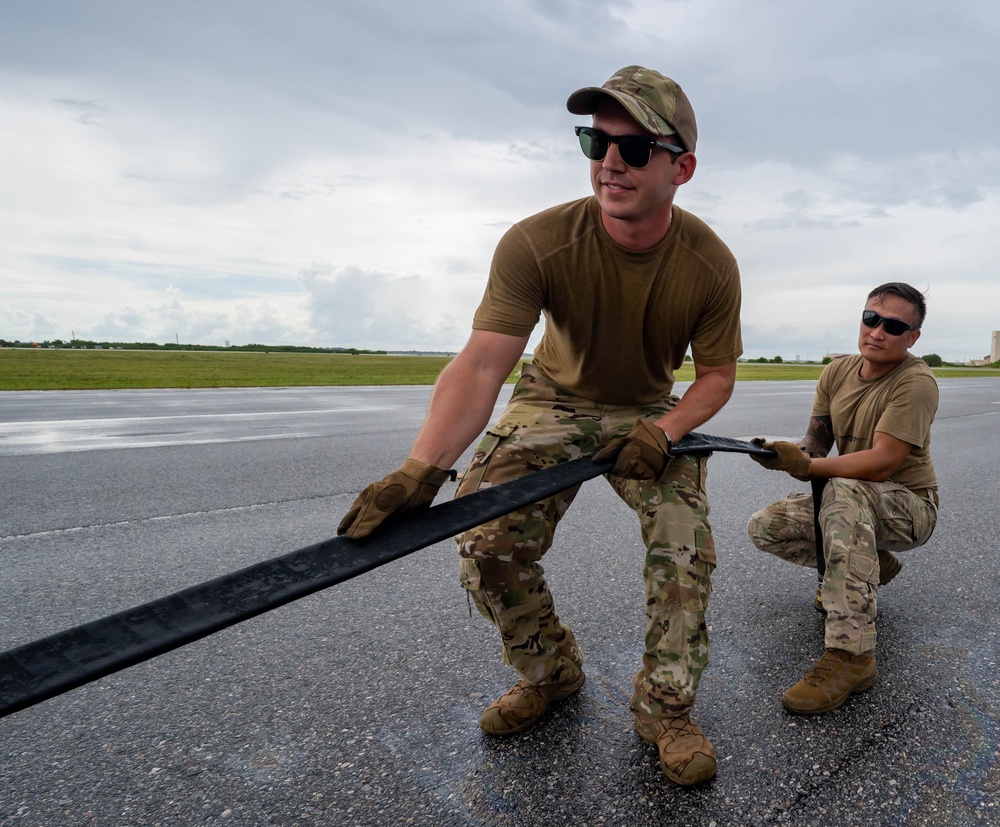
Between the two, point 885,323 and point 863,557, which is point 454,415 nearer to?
point 863,557

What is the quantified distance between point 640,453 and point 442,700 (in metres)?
1.03

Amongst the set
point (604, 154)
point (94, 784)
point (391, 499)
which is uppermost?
point (604, 154)

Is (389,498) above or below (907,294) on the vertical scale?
below

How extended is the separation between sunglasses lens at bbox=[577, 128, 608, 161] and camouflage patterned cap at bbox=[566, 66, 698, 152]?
87mm

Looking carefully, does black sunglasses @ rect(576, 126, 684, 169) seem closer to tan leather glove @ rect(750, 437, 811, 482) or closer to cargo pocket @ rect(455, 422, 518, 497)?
cargo pocket @ rect(455, 422, 518, 497)

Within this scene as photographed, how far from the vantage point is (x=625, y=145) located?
7.55 ft

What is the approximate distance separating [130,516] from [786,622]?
3836 millimetres

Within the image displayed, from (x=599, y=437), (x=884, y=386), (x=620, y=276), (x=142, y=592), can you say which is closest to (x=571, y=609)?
(x=599, y=437)

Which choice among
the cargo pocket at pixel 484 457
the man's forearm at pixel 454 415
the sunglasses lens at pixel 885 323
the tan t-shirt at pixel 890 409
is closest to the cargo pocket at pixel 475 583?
the cargo pocket at pixel 484 457

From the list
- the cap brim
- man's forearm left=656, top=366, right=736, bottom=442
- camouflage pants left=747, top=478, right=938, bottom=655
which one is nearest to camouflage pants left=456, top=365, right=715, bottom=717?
man's forearm left=656, top=366, right=736, bottom=442

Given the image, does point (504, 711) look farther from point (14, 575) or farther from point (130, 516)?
point (130, 516)

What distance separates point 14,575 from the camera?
11.7 ft

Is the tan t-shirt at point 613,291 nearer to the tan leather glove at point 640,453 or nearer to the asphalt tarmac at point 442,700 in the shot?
the tan leather glove at point 640,453

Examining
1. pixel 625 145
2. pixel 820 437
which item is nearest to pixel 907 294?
pixel 820 437
